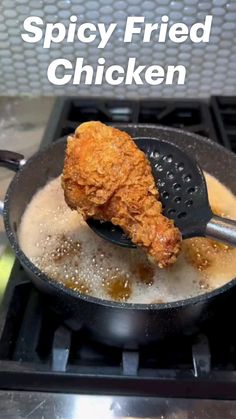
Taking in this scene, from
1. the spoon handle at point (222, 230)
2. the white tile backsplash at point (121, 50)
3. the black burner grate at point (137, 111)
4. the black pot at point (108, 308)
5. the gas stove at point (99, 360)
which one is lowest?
the gas stove at point (99, 360)

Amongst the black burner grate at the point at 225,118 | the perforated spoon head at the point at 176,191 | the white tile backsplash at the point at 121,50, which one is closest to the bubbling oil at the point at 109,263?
the perforated spoon head at the point at 176,191

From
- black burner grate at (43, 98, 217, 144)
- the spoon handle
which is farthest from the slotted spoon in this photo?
black burner grate at (43, 98, 217, 144)

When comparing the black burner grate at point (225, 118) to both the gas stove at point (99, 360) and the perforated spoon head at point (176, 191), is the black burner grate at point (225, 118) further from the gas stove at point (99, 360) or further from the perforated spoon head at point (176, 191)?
the gas stove at point (99, 360)

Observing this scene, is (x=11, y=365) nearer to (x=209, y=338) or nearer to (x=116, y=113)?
(x=209, y=338)

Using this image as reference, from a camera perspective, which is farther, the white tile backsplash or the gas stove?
the white tile backsplash

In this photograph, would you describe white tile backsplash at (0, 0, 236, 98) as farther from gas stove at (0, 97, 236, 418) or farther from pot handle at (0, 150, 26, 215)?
gas stove at (0, 97, 236, 418)

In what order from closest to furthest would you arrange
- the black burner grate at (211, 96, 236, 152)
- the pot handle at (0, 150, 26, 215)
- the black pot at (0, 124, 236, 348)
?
the black pot at (0, 124, 236, 348), the pot handle at (0, 150, 26, 215), the black burner grate at (211, 96, 236, 152)

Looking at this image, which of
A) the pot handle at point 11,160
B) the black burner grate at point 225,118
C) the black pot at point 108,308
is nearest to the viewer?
the black pot at point 108,308

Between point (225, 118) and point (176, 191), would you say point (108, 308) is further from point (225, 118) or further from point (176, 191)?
point (225, 118)
